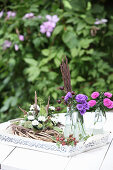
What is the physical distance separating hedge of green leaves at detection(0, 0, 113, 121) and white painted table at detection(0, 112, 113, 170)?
4.29ft

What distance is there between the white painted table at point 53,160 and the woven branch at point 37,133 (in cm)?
7

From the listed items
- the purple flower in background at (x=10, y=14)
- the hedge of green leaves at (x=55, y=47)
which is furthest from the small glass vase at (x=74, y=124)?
the purple flower in background at (x=10, y=14)

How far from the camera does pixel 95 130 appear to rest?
1.20 metres

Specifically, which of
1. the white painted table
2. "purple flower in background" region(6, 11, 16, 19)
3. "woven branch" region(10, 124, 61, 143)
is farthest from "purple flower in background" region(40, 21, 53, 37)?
the white painted table

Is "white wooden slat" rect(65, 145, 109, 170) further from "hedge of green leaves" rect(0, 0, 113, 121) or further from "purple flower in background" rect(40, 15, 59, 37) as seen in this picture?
"purple flower in background" rect(40, 15, 59, 37)

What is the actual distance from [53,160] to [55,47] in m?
1.72

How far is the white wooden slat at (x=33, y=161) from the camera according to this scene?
979 mm

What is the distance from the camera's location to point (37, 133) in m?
1.17

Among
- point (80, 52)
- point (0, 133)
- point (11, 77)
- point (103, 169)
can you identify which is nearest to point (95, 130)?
point (103, 169)

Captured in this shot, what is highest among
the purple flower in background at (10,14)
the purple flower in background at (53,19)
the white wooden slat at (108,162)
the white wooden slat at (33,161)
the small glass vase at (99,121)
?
the purple flower in background at (10,14)

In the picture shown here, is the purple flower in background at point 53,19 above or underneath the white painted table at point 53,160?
above

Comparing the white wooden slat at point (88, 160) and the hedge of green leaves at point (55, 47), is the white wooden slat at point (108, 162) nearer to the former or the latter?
the white wooden slat at point (88, 160)

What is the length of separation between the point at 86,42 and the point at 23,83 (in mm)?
818

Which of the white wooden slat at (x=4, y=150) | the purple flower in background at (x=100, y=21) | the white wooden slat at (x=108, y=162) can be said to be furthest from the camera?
the purple flower in background at (x=100, y=21)
